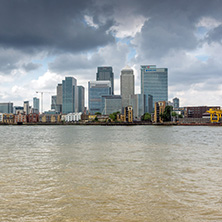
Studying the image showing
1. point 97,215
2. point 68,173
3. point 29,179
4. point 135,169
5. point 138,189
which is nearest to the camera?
point 97,215

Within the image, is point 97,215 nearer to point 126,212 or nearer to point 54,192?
point 126,212

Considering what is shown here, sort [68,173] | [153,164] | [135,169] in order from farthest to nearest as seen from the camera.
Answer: [153,164]
[135,169]
[68,173]

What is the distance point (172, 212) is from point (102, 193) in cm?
376

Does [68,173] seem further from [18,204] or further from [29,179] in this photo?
[18,204]

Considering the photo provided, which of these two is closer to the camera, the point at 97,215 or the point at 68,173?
the point at 97,215

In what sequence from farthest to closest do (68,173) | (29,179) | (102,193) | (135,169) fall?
(135,169) → (68,173) → (29,179) → (102,193)

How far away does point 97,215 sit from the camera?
963 centimetres

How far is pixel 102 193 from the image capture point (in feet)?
41.4

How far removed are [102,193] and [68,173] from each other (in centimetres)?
564

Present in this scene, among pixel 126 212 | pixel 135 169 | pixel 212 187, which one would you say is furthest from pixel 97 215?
pixel 135 169

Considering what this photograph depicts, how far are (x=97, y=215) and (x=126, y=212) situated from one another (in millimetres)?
1086

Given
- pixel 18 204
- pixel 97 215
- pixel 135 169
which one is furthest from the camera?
pixel 135 169

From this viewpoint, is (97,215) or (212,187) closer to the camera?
(97,215)

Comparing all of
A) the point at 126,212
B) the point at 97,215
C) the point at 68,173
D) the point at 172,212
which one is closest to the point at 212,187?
the point at 172,212
